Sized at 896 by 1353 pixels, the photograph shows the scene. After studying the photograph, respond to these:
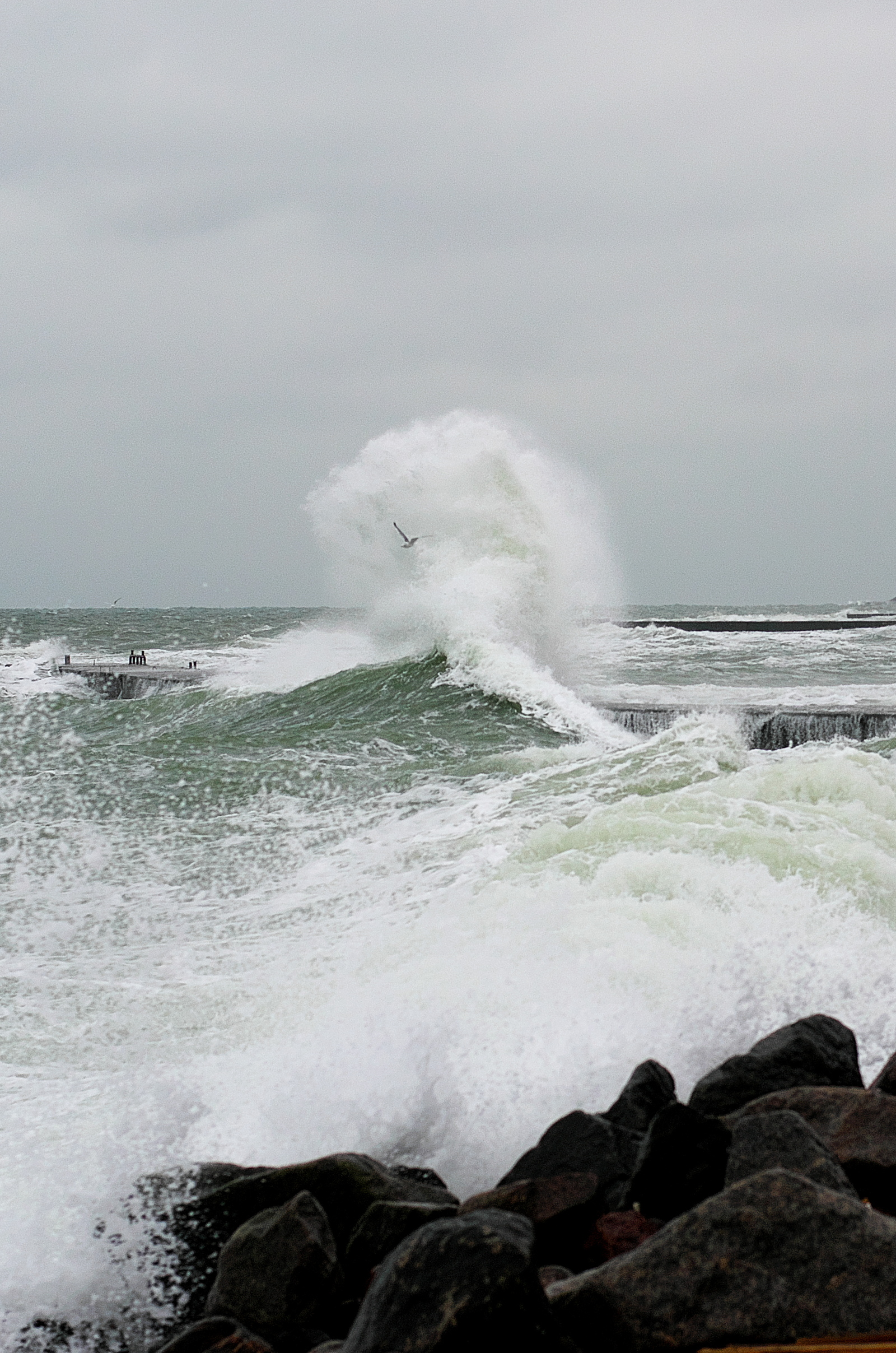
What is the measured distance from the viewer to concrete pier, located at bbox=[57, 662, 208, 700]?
17.7 meters

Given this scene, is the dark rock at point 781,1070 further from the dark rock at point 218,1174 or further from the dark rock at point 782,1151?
the dark rock at point 218,1174

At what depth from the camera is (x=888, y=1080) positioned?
3.04 m

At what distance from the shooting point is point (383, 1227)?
2.55 m

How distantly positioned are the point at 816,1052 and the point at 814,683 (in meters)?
14.4

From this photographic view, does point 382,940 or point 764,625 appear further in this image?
point 764,625

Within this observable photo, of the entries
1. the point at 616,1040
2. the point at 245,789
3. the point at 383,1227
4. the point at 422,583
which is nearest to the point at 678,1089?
the point at 616,1040

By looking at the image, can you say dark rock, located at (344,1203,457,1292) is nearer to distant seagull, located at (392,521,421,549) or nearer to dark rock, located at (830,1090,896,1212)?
dark rock, located at (830,1090,896,1212)

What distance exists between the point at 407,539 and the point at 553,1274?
623 inches

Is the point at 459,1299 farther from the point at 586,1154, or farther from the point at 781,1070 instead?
the point at 781,1070

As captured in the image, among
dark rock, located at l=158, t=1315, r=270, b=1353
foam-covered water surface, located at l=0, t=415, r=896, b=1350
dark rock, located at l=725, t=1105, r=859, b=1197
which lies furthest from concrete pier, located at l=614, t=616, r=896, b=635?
dark rock, located at l=158, t=1315, r=270, b=1353

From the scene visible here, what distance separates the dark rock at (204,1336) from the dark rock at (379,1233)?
0.88 feet

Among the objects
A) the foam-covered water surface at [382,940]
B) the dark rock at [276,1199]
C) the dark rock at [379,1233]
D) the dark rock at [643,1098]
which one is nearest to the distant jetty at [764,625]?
the foam-covered water surface at [382,940]

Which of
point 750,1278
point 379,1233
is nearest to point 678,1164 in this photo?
point 750,1278

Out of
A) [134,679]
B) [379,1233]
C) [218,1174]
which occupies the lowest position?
[218,1174]
